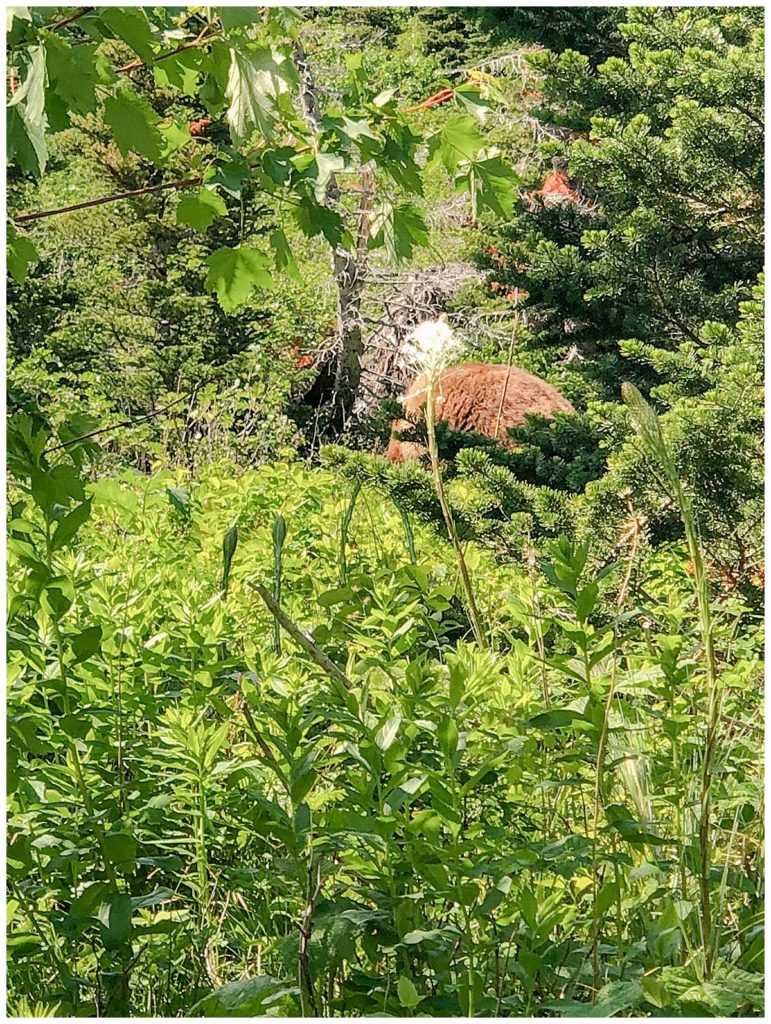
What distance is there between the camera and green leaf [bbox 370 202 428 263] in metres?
2.17

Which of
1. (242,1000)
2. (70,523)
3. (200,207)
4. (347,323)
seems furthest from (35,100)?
(347,323)

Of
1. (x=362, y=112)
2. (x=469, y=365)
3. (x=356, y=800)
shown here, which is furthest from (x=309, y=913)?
(x=469, y=365)

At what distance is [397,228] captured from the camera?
7.13 ft

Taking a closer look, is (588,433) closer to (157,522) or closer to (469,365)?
(157,522)

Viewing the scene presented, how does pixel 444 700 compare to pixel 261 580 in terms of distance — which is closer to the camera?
pixel 444 700

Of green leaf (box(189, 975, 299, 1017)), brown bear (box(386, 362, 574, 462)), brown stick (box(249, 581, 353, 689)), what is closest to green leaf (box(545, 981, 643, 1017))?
green leaf (box(189, 975, 299, 1017))

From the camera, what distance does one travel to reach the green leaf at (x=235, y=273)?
7.11ft

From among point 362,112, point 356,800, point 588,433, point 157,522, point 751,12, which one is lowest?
point 157,522

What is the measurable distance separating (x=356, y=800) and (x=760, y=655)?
201 centimetres

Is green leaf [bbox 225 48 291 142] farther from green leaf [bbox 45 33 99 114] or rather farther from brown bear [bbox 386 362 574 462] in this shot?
brown bear [bbox 386 362 574 462]

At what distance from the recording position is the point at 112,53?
26.0 ft

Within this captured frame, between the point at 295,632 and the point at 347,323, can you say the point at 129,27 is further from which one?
the point at 347,323

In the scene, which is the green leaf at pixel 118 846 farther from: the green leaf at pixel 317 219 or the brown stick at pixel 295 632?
the green leaf at pixel 317 219

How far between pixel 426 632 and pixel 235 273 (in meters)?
0.81
